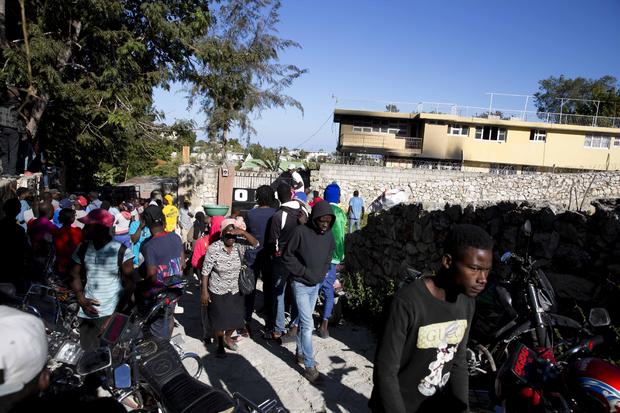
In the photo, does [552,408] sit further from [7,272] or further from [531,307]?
[7,272]

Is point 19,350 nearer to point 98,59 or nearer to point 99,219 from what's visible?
point 99,219

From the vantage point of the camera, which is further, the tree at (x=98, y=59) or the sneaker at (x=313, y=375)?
the tree at (x=98, y=59)

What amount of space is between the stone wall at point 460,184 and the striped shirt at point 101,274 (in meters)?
18.1

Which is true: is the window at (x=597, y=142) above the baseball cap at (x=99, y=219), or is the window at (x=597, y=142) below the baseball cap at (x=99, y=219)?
above

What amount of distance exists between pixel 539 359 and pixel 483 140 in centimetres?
3267

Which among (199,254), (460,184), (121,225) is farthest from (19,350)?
(460,184)

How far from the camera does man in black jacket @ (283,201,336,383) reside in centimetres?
470

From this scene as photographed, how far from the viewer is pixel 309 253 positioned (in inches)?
188

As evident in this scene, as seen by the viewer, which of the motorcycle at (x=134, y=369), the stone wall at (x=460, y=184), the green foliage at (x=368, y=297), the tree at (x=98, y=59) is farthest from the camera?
the stone wall at (x=460, y=184)

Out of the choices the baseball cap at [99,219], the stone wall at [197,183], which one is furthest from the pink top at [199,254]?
the stone wall at [197,183]

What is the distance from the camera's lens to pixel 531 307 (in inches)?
152

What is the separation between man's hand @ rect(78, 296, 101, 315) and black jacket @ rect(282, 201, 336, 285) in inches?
74.9

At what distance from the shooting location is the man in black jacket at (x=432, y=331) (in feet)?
6.97

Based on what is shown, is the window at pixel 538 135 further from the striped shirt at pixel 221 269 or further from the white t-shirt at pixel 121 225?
the striped shirt at pixel 221 269
